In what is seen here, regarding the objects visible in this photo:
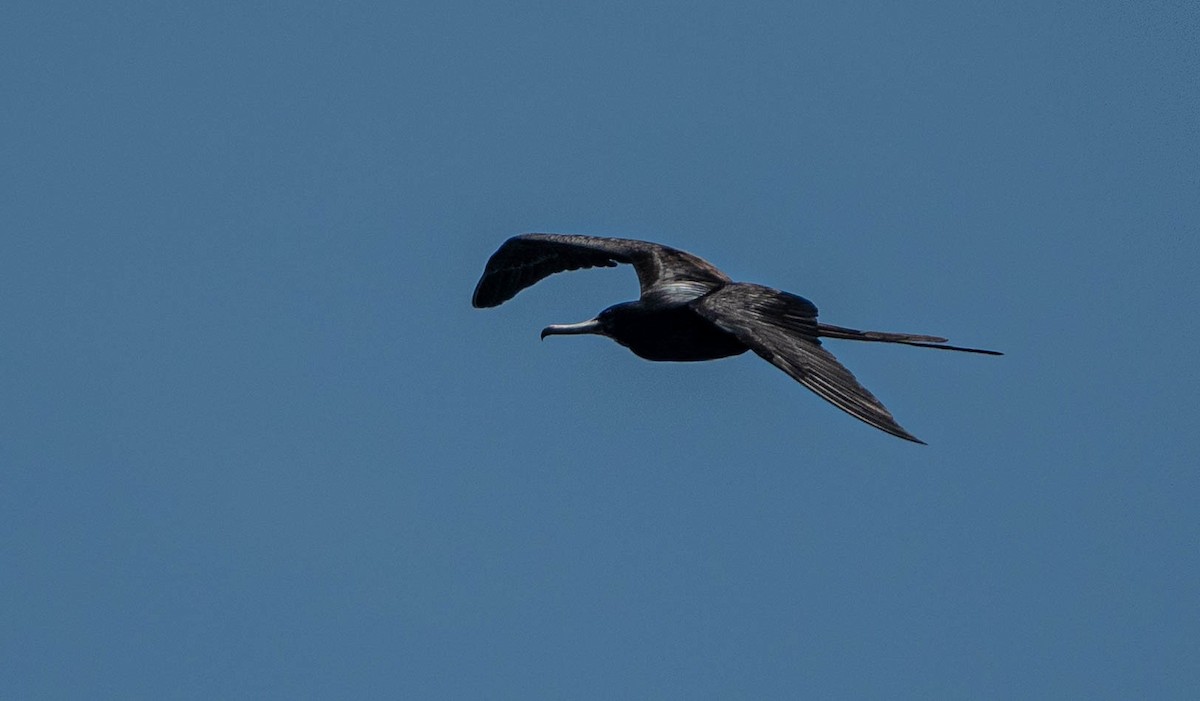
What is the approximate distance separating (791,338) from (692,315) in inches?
70.3

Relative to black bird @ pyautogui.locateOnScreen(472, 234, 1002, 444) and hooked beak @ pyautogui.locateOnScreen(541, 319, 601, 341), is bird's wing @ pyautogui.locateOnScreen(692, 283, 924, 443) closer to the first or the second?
black bird @ pyautogui.locateOnScreen(472, 234, 1002, 444)

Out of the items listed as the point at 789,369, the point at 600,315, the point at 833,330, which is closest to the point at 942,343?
the point at 833,330

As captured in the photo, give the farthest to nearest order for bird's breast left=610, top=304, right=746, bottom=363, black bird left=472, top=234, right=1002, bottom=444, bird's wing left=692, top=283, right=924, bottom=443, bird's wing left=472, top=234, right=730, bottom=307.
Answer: bird's wing left=472, top=234, right=730, bottom=307 < bird's breast left=610, top=304, right=746, bottom=363 < black bird left=472, top=234, right=1002, bottom=444 < bird's wing left=692, top=283, right=924, bottom=443

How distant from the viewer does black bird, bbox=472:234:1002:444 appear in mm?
15648

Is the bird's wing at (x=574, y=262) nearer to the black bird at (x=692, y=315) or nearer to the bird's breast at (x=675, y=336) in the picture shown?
the black bird at (x=692, y=315)

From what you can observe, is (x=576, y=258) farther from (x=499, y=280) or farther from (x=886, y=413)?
(x=886, y=413)

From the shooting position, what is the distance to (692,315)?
1809 cm

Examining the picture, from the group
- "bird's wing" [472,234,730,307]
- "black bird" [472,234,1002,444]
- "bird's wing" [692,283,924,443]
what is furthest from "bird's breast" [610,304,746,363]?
"bird's wing" [472,234,730,307]

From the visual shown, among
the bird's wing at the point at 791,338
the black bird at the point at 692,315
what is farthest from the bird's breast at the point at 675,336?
the bird's wing at the point at 791,338

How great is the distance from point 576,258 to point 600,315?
2.56 metres

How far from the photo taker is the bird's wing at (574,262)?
19.6 meters

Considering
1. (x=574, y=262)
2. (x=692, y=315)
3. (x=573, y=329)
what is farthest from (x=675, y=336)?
(x=574, y=262)

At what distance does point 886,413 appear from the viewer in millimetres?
14750

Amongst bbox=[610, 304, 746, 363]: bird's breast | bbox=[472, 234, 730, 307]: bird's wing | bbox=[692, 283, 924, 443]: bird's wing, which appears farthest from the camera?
bbox=[472, 234, 730, 307]: bird's wing
